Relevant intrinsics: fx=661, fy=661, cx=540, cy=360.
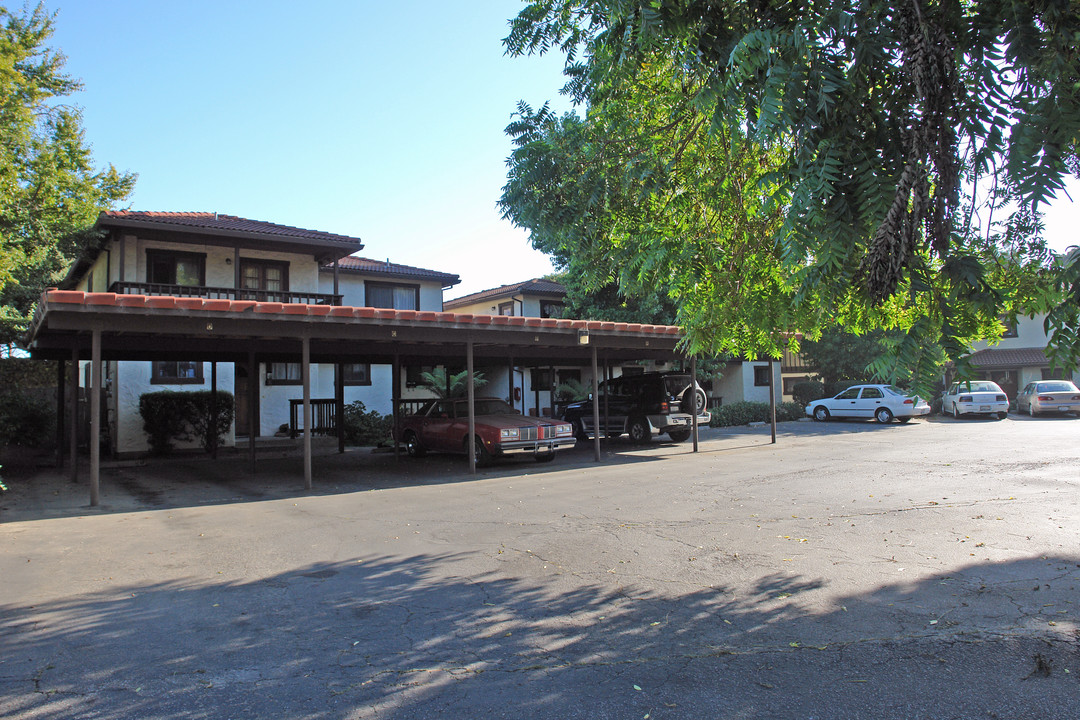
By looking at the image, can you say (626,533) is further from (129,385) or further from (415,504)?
(129,385)

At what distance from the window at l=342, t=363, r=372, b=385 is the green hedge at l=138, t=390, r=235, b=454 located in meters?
6.17

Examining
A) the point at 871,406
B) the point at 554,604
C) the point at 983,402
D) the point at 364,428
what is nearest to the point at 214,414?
the point at 364,428

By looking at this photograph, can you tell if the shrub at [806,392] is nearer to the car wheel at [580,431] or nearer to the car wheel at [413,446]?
the car wheel at [580,431]

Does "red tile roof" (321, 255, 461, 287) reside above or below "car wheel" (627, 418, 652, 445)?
above

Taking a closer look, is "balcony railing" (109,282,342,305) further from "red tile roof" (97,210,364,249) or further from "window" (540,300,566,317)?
"window" (540,300,566,317)

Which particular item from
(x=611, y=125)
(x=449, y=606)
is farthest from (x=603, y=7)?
(x=449, y=606)

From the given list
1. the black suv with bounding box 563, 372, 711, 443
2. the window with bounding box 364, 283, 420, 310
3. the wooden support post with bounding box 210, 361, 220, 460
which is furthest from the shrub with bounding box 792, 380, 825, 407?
the wooden support post with bounding box 210, 361, 220, 460

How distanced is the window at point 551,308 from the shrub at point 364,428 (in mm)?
11144

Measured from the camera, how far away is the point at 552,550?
6863mm

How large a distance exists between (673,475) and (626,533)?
5.27 m

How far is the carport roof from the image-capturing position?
989 centimetres

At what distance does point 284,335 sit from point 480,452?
17.4ft

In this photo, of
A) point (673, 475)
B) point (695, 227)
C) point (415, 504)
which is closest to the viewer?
point (695, 227)

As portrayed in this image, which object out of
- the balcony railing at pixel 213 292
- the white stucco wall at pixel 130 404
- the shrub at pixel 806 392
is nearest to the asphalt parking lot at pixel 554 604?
the balcony railing at pixel 213 292
